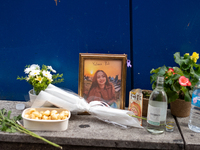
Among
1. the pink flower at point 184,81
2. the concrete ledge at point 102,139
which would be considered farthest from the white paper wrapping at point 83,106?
the pink flower at point 184,81

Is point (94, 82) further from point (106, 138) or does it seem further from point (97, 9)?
point (97, 9)

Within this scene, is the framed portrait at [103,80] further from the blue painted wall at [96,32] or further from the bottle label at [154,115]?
the bottle label at [154,115]

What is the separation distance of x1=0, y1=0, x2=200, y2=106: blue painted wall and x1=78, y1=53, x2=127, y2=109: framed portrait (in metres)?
0.13

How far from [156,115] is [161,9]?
0.76 metres

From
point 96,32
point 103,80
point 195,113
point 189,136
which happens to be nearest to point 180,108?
point 195,113

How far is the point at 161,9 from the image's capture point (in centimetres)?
133

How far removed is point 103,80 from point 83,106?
0.24 m

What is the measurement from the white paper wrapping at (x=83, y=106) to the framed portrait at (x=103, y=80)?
0.31 ft

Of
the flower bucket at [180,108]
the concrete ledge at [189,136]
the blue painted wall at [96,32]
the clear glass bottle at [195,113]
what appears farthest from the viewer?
the blue painted wall at [96,32]

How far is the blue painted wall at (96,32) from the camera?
134 cm

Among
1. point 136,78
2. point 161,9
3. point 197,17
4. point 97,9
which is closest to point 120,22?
point 97,9

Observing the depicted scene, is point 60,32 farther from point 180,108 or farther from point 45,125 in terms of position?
point 180,108

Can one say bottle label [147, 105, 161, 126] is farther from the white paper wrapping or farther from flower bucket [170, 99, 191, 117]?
flower bucket [170, 99, 191, 117]

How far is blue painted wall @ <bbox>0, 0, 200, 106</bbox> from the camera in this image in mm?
1338
